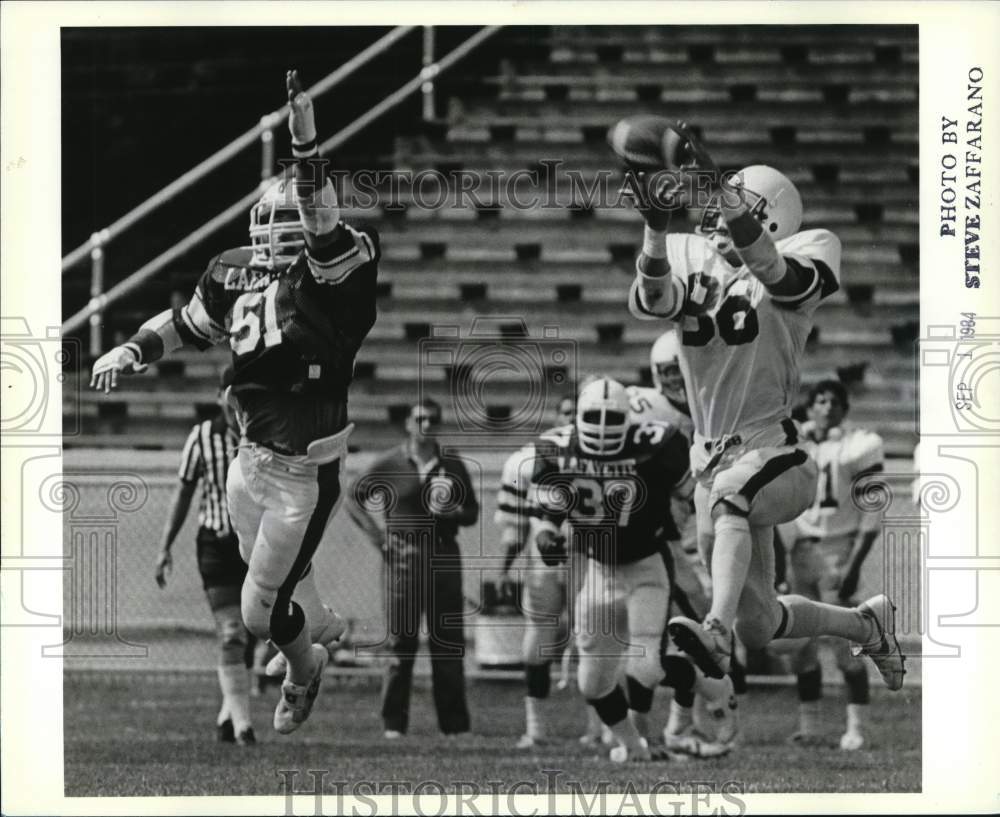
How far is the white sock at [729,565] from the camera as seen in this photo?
663 cm

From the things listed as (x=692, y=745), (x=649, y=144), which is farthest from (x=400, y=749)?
(x=649, y=144)

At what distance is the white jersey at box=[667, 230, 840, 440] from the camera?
6.76 metres

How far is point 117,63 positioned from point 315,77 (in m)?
1.07

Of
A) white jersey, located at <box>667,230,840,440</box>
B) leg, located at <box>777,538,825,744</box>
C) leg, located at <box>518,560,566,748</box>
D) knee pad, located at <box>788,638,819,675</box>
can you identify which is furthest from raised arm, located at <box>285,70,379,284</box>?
knee pad, located at <box>788,638,819,675</box>

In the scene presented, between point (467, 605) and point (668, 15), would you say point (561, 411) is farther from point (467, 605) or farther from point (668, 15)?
point (668, 15)

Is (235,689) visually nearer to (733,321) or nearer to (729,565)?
(729,565)

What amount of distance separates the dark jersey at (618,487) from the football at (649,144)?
1909 mm

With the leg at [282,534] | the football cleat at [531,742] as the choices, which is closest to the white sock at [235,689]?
the football cleat at [531,742]

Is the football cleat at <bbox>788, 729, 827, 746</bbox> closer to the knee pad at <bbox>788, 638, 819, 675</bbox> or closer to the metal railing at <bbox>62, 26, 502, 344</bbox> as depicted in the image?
the knee pad at <bbox>788, 638, 819, 675</bbox>

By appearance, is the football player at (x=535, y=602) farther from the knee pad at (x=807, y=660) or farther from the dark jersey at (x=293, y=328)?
the dark jersey at (x=293, y=328)

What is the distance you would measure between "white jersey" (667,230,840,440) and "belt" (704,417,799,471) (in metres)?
0.02

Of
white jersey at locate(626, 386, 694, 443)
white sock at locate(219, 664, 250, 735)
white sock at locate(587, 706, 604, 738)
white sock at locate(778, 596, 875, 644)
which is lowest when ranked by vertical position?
white sock at locate(587, 706, 604, 738)

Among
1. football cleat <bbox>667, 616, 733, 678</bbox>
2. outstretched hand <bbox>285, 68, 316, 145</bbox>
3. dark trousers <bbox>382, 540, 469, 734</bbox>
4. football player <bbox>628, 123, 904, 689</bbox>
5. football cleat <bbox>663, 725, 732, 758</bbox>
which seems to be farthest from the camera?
dark trousers <bbox>382, 540, 469, 734</bbox>

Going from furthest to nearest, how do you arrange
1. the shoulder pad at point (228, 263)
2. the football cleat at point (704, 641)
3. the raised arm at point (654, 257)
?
the shoulder pad at point (228, 263) → the football cleat at point (704, 641) → the raised arm at point (654, 257)
